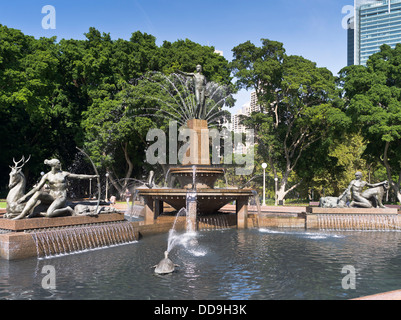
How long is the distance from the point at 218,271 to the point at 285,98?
96.6 ft

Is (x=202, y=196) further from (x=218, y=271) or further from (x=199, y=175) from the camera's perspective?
(x=218, y=271)

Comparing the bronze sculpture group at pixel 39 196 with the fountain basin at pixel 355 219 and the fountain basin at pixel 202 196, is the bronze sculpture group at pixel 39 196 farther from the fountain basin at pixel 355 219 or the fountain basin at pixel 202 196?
the fountain basin at pixel 355 219

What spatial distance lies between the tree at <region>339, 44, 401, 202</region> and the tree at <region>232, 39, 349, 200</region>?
279cm

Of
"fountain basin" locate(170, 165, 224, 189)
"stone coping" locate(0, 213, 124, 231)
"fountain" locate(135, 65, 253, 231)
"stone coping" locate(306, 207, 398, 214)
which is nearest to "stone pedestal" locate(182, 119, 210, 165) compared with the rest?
"fountain" locate(135, 65, 253, 231)

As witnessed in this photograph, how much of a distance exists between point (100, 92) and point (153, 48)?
8352 mm

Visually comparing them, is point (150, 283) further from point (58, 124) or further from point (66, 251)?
point (58, 124)

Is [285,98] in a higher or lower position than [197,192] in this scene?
higher

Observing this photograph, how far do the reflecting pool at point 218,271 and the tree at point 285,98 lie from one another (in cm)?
2396

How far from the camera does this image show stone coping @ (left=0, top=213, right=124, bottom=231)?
10758mm

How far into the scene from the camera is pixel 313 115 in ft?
118

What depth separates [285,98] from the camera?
36156mm

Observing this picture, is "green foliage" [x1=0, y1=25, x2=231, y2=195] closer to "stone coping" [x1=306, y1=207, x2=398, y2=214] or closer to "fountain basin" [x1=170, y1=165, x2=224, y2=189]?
"fountain basin" [x1=170, y1=165, x2=224, y2=189]

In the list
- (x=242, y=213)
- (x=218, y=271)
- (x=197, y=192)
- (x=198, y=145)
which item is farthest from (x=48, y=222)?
(x=198, y=145)
